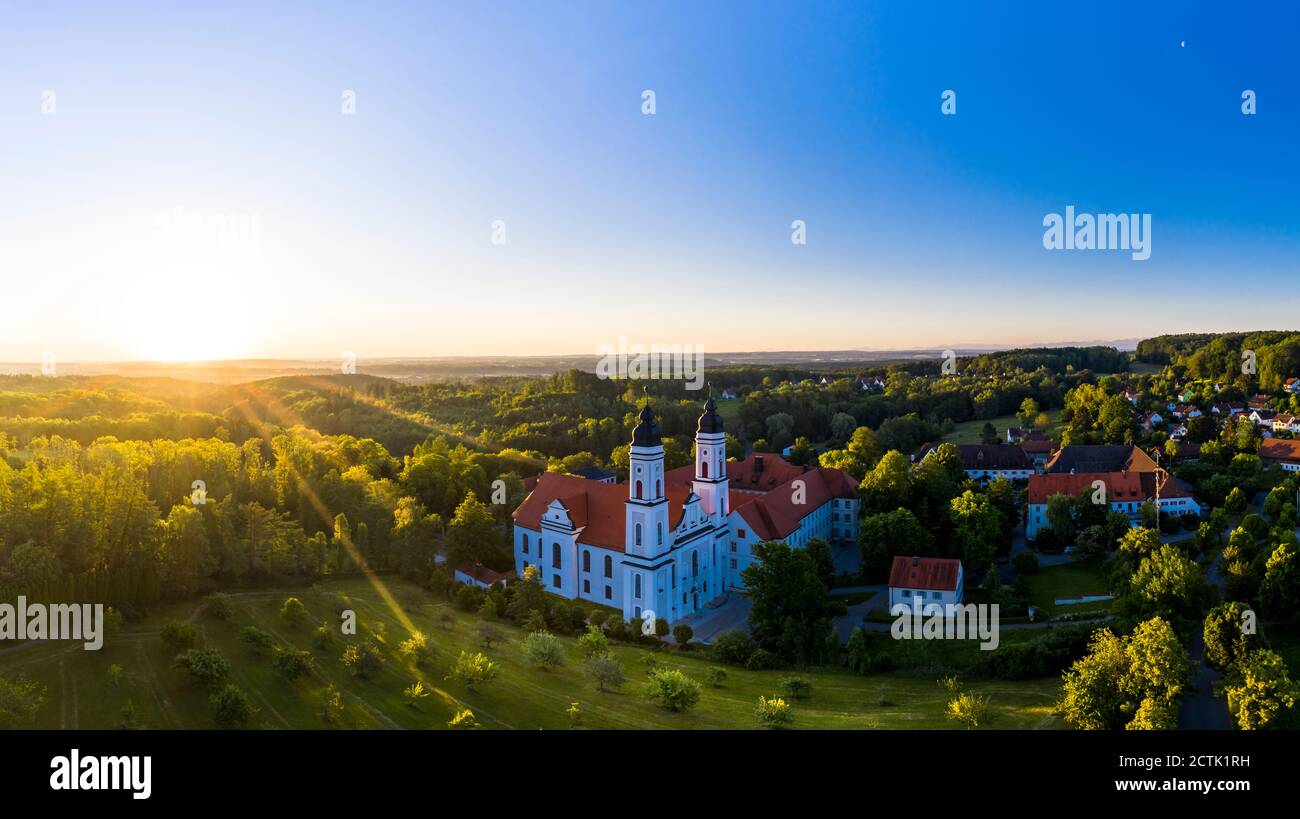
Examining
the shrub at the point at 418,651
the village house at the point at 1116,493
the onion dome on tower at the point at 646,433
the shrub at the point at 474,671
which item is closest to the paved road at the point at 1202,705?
the shrub at the point at 474,671

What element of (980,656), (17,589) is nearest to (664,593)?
(980,656)

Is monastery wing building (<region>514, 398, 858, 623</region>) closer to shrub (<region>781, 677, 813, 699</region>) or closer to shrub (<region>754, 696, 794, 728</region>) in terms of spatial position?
shrub (<region>781, 677, 813, 699</region>)

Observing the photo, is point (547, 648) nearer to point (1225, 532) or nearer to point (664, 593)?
point (664, 593)

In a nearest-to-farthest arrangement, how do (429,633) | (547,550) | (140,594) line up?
(140,594) → (429,633) → (547,550)

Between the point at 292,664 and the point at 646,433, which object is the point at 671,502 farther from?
the point at 292,664

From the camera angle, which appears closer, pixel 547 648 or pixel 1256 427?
pixel 547 648

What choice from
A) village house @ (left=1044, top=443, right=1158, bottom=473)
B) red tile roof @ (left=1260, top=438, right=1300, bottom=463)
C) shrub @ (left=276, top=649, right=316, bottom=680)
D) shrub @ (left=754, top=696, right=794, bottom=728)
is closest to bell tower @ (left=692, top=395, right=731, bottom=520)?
shrub @ (left=754, top=696, right=794, bottom=728)
